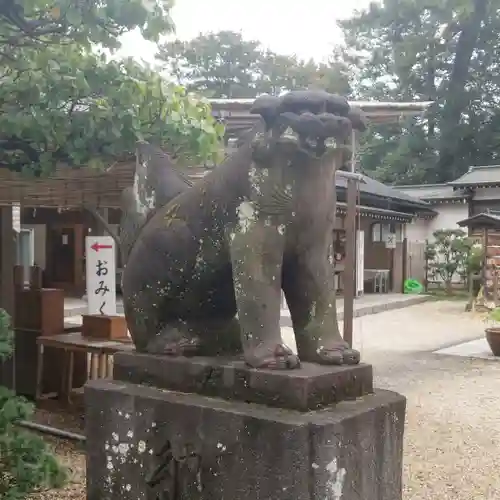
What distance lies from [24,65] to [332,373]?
2.76 meters

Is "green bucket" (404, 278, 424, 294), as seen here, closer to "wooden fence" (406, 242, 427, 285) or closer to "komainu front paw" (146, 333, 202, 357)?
"wooden fence" (406, 242, 427, 285)

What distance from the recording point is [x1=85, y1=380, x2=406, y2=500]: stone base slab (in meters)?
2.04

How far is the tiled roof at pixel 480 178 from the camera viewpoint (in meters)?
21.5

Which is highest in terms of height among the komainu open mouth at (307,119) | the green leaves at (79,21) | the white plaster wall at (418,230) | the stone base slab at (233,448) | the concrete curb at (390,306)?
the green leaves at (79,21)

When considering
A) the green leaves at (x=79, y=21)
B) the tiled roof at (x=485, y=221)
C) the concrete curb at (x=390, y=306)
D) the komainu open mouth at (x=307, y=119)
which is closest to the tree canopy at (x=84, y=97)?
the green leaves at (x=79, y=21)

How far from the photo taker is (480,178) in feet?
73.1

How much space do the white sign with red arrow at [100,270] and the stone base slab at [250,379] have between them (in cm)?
310

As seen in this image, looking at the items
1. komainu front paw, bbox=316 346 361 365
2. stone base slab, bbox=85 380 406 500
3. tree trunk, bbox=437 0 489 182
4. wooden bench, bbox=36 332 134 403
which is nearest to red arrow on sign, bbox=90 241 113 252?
wooden bench, bbox=36 332 134 403

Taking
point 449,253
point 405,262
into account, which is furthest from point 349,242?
point 449,253

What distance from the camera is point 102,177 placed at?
5.11 meters

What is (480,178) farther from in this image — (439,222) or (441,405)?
(441,405)

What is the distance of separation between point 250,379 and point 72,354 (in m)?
4.41

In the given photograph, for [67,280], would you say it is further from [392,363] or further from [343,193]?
[392,363]

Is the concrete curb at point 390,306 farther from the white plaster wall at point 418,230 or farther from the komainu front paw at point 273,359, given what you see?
the komainu front paw at point 273,359
